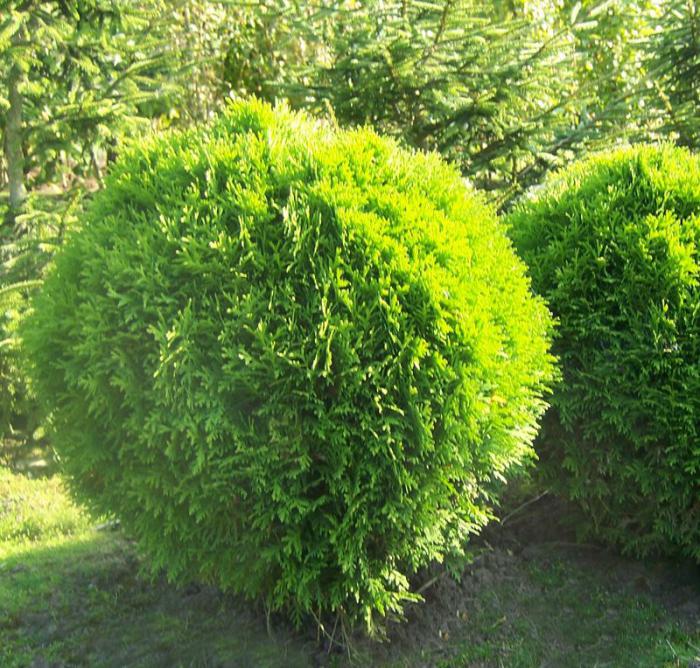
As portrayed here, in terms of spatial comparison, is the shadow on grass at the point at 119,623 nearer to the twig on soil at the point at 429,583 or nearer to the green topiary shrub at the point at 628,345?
the twig on soil at the point at 429,583

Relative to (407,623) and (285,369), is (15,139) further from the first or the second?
(407,623)

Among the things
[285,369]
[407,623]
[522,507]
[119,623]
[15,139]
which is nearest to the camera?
[285,369]

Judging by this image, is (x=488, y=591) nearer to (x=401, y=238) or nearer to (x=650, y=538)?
(x=650, y=538)

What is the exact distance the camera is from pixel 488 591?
4.31m

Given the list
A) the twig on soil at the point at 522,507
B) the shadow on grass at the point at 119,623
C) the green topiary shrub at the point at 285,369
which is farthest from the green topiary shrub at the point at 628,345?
the shadow on grass at the point at 119,623

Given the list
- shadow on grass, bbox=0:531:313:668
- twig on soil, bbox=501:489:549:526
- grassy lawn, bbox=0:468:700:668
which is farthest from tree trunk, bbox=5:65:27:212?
twig on soil, bbox=501:489:549:526

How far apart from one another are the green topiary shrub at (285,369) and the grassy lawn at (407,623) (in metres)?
0.42

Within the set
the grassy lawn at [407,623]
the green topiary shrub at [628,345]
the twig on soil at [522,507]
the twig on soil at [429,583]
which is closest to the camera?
the grassy lawn at [407,623]

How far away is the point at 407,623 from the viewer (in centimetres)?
407

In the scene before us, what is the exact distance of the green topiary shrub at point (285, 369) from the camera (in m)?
3.28

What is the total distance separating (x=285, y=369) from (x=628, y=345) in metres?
1.92

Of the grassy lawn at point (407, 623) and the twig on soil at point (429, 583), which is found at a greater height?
the twig on soil at point (429, 583)

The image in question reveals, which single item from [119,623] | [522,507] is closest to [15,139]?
[119,623]

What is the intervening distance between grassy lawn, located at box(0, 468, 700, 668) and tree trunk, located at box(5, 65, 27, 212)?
472 cm
